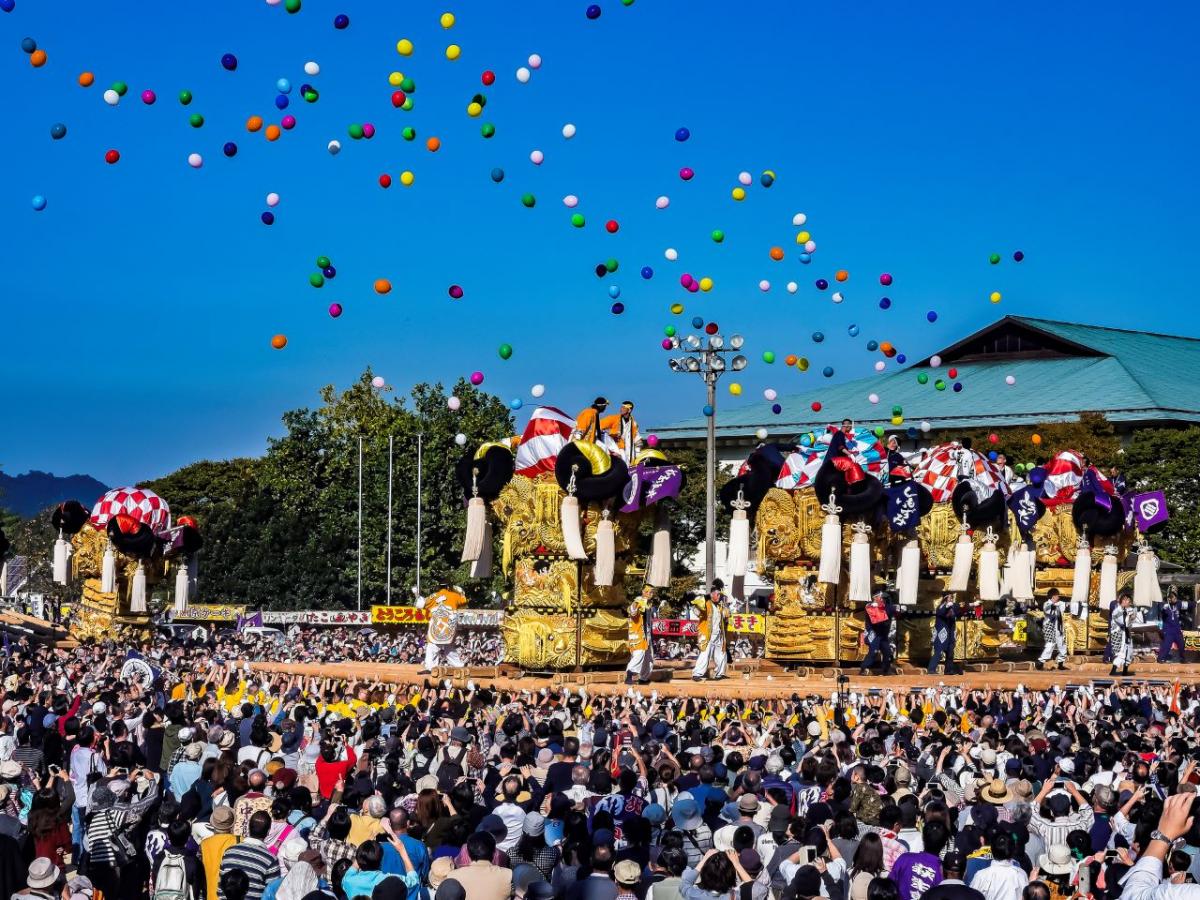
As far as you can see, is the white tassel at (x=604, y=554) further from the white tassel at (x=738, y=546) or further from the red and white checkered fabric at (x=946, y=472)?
the red and white checkered fabric at (x=946, y=472)

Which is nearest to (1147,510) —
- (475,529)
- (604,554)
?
(604,554)

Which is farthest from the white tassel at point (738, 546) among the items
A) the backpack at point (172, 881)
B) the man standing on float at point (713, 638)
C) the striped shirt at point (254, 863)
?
the backpack at point (172, 881)

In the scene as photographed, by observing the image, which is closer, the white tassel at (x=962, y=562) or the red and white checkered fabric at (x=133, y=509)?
the white tassel at (x=962, y=562)

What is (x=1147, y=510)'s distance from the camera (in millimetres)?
35531

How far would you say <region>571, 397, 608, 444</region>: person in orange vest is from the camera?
28.2 meters

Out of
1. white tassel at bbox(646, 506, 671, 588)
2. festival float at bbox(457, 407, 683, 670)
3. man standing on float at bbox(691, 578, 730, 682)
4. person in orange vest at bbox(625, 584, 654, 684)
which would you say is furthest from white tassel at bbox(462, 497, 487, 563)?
man standing on float at bbox(691, 578, 730, 682)

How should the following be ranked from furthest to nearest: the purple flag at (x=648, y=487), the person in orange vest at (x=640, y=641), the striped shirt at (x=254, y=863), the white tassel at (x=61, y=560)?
the white tassel at (x=61, y=560) < the purple flag at (x=648, y=487) < the person in orange vest at (x=640, y=641) < the striped shirt at (x=254, y=863)

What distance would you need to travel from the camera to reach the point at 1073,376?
80.6 metres

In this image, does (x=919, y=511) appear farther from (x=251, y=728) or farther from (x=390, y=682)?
(x=251, y=728)

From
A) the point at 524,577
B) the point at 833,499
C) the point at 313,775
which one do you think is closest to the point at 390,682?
the point at 524,577

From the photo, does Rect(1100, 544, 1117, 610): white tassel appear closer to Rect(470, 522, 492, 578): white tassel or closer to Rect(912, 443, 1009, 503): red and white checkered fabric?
Rect(912, 443, 1009, 503): red and white checkered fabric

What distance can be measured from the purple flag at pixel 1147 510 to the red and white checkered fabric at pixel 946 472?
4017 millimetres

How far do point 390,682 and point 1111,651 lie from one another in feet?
45.9

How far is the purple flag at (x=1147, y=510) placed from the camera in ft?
116
